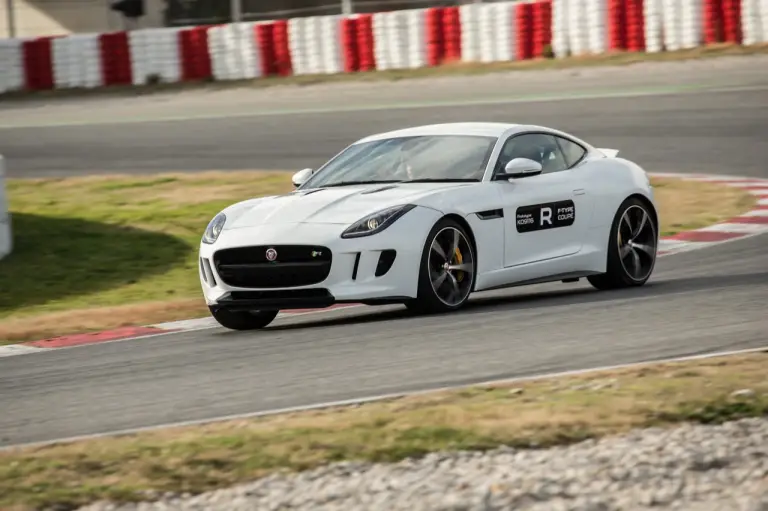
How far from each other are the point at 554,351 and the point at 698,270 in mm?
4169

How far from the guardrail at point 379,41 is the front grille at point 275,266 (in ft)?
56.3

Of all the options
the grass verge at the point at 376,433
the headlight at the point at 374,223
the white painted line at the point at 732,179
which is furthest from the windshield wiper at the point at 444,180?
the white painted line at the point at 732,179

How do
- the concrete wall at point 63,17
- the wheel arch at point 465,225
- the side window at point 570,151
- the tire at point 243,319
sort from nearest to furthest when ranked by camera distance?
the wheel arch at point 465,225 → the tire at point 243,319 → the side window at point 570,151 → the concrete wall at point 63,17

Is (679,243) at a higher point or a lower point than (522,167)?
lower

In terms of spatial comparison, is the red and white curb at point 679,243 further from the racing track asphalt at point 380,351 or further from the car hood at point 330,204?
the car hood at point 330,204

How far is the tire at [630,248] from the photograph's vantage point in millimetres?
11461

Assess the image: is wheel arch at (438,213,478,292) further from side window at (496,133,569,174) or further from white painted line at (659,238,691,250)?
white painted line at (659,238,691,250)

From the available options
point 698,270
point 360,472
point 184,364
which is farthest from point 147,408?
point 698,270

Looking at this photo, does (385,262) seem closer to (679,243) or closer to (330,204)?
(330,204)

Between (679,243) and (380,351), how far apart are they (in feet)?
20.6

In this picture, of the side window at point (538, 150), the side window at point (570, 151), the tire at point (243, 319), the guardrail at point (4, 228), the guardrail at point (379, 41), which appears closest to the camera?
the tire at point (243, 319)

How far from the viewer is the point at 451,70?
1116 inches

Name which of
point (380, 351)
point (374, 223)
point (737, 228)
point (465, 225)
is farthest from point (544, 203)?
point (737, 228)

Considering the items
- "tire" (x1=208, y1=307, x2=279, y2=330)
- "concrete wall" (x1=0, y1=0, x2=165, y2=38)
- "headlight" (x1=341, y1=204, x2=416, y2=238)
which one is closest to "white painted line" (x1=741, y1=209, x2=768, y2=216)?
"tire" (x1=208, y1=307, x2=279, y2=330)
